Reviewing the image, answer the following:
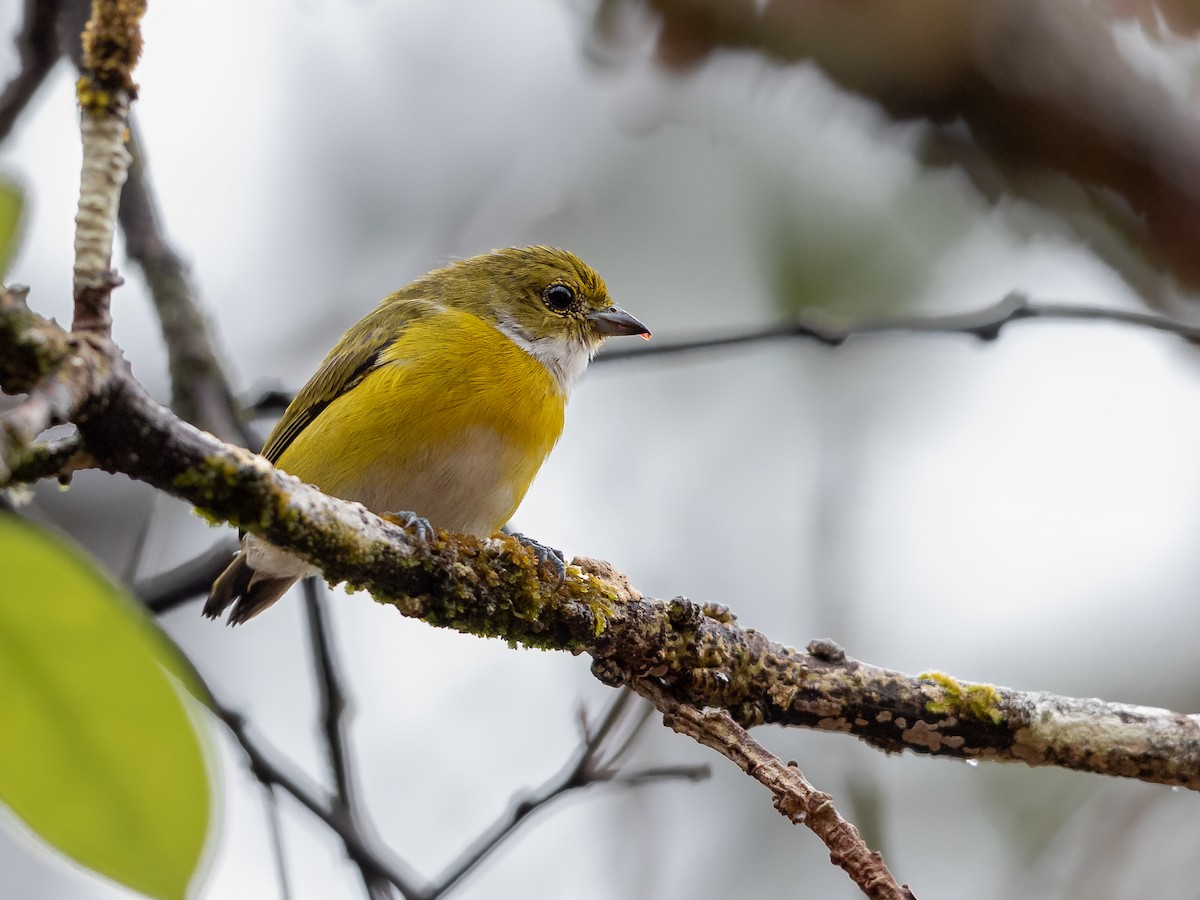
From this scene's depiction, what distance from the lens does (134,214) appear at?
4348 millimetres

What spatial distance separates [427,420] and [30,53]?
74.1 inches

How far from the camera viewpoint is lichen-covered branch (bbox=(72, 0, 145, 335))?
1.47 metres

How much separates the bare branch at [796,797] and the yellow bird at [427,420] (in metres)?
1.26

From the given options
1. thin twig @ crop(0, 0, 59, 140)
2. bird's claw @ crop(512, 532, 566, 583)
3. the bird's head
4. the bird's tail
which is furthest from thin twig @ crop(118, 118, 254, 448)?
bird's claw @ crop(512, 532, 566, 583)

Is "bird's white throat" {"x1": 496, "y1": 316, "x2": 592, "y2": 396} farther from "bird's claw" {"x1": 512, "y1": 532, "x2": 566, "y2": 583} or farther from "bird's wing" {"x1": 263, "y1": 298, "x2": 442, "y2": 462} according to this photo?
"bird's claw" {"x1": 512, "y1": 532, "x2": 566, "y2": 583}

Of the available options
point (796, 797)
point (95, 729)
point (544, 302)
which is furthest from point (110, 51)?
point (544, 302)

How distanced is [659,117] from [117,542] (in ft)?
11.3

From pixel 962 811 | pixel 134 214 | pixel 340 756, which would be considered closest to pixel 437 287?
pixel 134 214

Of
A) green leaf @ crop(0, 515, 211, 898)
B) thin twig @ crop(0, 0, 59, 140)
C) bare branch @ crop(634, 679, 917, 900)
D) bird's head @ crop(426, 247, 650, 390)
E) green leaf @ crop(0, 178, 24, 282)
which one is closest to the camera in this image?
green leaf @ crop(0, 515, 211, 898)

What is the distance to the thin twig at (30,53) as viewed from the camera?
12.6 feet

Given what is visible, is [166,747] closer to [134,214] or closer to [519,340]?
[519,340]

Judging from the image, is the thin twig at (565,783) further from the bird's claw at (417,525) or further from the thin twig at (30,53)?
the thin twig at (30,53)

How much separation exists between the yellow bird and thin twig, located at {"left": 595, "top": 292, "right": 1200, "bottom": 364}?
0.38 m

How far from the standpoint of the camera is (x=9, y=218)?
0.81 meters
